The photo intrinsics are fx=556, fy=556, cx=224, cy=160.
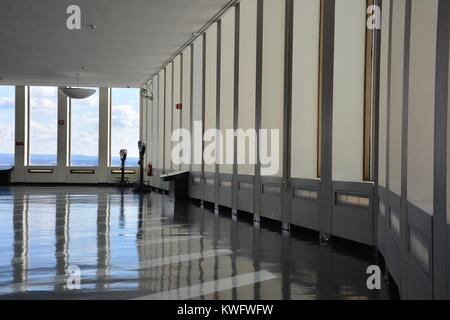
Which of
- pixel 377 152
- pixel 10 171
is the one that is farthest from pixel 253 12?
pixel 10 171

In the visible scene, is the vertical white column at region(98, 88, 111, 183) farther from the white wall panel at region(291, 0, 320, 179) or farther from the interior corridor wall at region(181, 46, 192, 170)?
the white wall panel at region(291, 0, 320, 179)

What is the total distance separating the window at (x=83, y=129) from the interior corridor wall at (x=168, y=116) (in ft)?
22.4

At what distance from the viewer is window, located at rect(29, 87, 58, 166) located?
947 inches

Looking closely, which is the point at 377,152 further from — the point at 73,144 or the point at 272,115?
the point at 73,144

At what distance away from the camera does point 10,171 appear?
2394 cm

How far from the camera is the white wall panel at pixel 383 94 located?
17.2ft

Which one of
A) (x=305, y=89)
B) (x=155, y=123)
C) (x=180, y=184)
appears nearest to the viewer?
(x=305, y=89)

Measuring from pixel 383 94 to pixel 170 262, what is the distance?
2.63 metres

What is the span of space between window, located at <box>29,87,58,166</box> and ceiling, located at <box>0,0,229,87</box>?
2782mm

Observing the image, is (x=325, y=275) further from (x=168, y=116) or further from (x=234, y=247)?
(x=168, y=116)

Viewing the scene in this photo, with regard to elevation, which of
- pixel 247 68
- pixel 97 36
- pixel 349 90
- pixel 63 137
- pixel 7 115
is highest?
pixel 97 36

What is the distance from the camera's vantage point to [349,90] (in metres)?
6.82

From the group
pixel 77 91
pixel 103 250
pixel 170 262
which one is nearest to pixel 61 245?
pixel 103 250

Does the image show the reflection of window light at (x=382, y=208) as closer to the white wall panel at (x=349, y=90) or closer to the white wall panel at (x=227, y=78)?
the white wall panel at (x=349, y=90)
